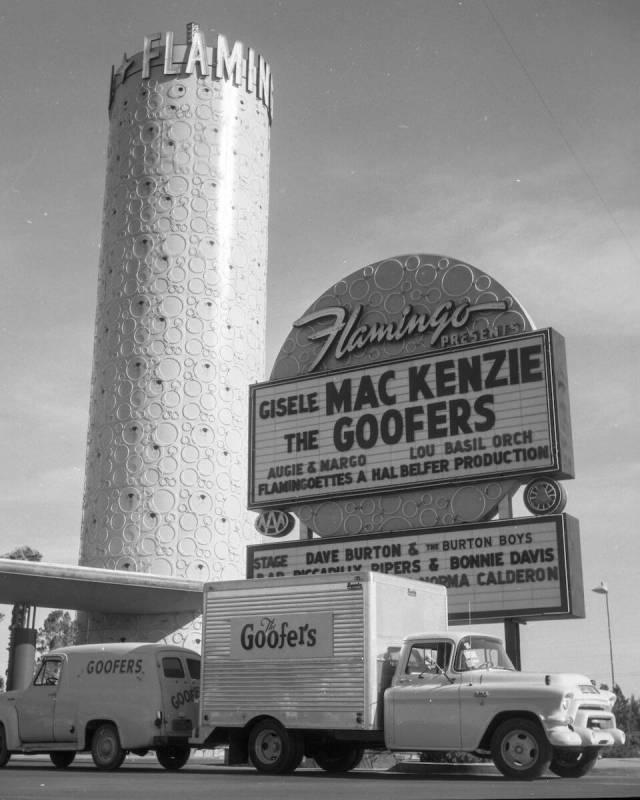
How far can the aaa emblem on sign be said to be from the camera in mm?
27562

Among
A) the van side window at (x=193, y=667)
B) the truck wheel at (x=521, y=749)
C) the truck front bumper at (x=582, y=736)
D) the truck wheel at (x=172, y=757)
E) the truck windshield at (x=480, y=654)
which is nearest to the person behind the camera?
the truck front bumper at (x=582, y=736)

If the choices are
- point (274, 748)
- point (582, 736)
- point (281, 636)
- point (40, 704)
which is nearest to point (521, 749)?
point (582, 736)

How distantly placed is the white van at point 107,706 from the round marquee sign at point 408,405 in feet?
25.2

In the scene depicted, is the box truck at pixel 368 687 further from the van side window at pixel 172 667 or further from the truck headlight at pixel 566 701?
the van side window at pixel 172 667

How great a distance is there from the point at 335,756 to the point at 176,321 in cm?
3103

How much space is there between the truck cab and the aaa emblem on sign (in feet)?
35.4

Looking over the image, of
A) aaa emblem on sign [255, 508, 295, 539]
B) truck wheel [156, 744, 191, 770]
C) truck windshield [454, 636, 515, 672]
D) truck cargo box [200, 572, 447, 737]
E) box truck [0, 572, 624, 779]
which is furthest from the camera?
aaa emblem on sign [255, 508, 295, 539]

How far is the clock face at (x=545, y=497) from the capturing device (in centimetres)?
2328

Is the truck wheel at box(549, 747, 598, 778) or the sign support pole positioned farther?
the sign support pole

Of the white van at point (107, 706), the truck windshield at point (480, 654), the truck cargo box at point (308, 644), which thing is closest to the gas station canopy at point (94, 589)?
the white van at point (107, 706)

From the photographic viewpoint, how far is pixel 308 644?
691 inches

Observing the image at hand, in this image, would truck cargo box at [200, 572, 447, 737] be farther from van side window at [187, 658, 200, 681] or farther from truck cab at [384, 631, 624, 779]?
van side window at [187, 658, 200, 681]

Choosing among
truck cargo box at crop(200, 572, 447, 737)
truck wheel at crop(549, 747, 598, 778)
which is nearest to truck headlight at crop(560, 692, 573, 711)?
truck wheel at crop(549, 747, 598, 778)

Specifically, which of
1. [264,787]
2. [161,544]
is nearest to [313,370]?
[264,787]
